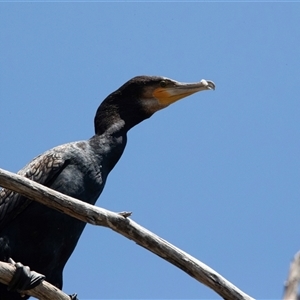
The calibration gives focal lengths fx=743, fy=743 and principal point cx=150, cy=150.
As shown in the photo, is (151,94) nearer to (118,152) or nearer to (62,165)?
(118,152)

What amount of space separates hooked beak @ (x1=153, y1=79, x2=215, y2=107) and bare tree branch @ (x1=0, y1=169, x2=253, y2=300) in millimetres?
3024

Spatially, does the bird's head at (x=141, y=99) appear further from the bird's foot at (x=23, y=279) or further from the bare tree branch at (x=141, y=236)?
the bare tree branch at (x=141, y=236)

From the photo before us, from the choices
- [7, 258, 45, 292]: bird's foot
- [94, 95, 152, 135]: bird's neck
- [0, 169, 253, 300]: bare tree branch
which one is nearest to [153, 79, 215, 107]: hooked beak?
[94, 95, 152, 135]: bird's neck

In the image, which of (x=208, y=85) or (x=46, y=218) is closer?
(x=46, y=218)

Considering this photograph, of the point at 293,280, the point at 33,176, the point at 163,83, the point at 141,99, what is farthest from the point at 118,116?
the point at 293,280

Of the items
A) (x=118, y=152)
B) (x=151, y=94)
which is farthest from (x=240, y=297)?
(x=151, y=94)

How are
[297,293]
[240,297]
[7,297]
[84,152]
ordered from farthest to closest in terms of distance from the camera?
[84,152]
[7,297]
[240,297]
[297,293]

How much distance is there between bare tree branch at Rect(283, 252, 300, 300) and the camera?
2.49 meters

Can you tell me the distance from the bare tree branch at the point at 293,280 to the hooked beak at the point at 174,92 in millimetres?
4567

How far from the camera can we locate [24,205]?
624 centimetres

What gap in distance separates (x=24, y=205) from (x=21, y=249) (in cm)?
37

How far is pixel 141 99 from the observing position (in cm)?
727

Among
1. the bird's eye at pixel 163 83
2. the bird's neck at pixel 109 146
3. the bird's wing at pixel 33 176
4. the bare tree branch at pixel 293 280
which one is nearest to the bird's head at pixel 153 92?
the bird's eye at pixel 163 83

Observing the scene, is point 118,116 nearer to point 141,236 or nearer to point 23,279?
point 23,279
